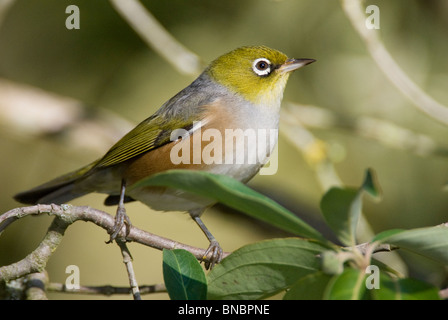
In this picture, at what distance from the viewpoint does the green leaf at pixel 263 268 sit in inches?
82.8

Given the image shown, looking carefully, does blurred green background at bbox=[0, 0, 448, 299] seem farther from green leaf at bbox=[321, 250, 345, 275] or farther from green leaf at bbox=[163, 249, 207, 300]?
green leaf at bbox=[321, 250, 345, 275]

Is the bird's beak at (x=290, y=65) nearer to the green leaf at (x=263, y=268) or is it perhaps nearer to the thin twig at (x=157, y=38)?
the thin twig at (x=157, y=38)

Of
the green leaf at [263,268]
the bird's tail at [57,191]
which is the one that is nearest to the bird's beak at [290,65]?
the bird's tail at [57,191]

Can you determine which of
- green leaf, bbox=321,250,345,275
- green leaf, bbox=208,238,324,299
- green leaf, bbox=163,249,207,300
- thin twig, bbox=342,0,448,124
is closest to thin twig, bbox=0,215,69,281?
green leaf, bbox=163,249,207,300

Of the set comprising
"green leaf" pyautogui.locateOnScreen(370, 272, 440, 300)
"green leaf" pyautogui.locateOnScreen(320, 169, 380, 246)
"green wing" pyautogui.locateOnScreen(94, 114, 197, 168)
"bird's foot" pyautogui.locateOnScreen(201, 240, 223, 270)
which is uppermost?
"green wing" pyautogui.locateOnScreen(94, 114, 197, 168)

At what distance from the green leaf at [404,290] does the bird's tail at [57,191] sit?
2.71 m

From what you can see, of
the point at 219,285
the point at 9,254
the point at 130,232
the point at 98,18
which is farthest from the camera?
the point at 98,18

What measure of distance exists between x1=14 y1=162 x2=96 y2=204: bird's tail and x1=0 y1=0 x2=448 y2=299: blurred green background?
1605 mm

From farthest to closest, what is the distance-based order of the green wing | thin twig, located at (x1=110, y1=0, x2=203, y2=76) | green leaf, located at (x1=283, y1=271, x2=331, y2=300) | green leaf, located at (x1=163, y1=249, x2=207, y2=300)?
thin twig, located at (x1=110, y1=0, x2=203, y2=76) < the green wing < green leaf, located at (x1=163, y1=249, x2=207, y2=300) < green leaf, located at (x1=283, y1=271, x2=331, y2=300)

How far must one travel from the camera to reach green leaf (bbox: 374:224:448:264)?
1.87 m

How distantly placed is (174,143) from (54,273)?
2.81 m

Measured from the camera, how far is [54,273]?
6.00 metres
